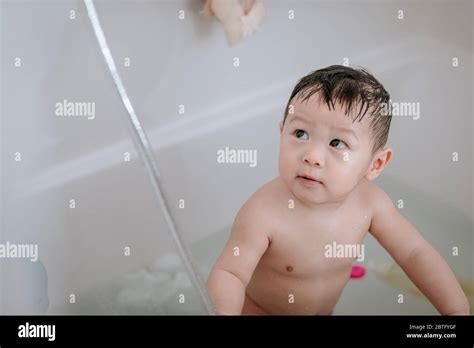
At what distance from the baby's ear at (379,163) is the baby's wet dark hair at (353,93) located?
0.05ft

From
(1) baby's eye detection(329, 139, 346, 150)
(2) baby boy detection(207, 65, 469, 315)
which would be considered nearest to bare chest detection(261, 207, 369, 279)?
(2) baby boy detection(207, 65, 469, 315)

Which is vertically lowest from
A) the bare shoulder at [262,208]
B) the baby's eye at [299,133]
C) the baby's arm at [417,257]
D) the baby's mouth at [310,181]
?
the baby's arm at [417,257]

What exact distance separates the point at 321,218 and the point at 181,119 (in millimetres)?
273

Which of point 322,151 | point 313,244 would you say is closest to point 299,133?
point 322,151

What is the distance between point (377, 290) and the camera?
Answer: 3.94 ft

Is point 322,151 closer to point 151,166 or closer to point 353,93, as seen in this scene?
point 353,93

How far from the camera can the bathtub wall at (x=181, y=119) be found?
1179 millimetres

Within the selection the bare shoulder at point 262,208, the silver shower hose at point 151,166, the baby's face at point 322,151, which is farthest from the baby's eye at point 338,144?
the silver shower hose at point 151,166

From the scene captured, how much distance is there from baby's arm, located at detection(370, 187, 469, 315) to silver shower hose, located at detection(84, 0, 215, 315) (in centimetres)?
30

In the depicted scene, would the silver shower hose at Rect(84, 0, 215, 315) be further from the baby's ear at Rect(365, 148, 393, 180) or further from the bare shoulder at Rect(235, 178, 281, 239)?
the baby's ear at Rect(365, 148, 393, 180)

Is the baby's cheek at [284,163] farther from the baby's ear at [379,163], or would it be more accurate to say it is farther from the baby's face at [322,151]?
the baby's ear at [379,163]

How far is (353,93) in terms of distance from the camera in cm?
110

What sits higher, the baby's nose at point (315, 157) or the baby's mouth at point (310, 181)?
the baby's nose at point (315, 157)
